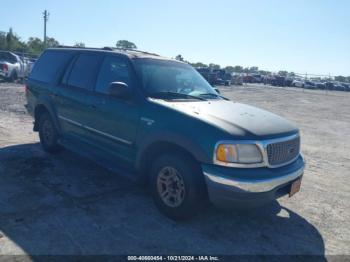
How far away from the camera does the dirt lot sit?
3.44 metres

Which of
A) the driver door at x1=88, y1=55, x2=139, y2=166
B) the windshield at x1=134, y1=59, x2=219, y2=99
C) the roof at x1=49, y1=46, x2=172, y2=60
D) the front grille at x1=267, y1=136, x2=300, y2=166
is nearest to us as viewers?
the front grille at x1=267, y1=136, x2=300, y2=166

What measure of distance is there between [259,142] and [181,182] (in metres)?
0.96

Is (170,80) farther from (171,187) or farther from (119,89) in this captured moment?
(171,187)

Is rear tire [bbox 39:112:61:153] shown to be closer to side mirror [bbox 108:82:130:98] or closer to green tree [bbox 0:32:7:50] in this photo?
side mirror [bbox 108:82:130:98]

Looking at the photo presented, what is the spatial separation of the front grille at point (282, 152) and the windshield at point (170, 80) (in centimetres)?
141

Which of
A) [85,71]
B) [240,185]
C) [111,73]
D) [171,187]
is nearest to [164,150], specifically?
[171,187]

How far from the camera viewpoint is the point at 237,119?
3850mm

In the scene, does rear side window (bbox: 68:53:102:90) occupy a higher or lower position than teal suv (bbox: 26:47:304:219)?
higher

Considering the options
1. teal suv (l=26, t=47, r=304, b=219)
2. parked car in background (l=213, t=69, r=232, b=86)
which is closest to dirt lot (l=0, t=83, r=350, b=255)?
teal suv (l=26, t=47, r=304, b=219)

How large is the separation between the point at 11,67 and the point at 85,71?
1620 cm

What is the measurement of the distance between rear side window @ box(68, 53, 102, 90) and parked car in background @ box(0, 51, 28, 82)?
1563 cm

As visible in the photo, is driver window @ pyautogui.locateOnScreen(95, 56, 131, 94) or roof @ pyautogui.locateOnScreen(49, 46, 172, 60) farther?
roof @ pyautogui.locateOnScreen(49, 46, 172, 60)

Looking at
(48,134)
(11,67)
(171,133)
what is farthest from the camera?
(11,67)

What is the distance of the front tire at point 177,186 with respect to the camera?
3672 millimetres
